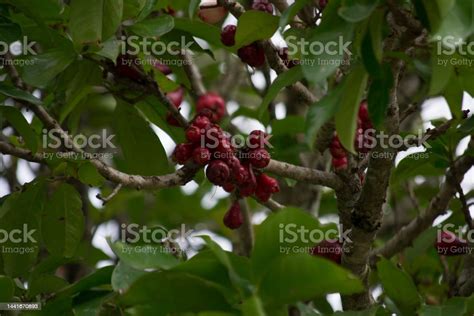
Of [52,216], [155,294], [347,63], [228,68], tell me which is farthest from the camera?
[228,68]

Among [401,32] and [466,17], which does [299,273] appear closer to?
[466,17]

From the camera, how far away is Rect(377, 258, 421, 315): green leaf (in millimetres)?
1782

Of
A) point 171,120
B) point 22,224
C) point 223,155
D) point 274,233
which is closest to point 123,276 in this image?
point 274,233

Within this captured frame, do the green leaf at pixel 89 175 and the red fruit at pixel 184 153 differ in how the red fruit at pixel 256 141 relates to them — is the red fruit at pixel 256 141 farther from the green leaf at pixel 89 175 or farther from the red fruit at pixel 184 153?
the green leaf at pixel 89 175

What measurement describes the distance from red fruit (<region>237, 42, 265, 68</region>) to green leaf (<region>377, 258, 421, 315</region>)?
0.48 m

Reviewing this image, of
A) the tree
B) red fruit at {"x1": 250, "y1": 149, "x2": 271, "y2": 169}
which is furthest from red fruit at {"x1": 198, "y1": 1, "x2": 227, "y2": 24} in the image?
red fruit at {"x1": 250, "y1": 149, "x2": 271, "y2": 169}

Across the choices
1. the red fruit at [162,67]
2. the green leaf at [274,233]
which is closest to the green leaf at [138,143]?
the red fruit at [162,67]

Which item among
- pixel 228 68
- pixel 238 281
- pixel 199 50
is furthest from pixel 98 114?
pixel 238 281

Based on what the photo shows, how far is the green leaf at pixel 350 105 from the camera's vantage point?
1410mm

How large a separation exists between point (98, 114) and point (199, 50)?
1.64 metres

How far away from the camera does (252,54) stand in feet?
6.43

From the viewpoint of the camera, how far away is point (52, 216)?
81.4 inches

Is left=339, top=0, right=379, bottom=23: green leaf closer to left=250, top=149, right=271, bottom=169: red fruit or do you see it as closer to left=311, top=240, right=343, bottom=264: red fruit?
left=250, top=149, right=271, bottom=169: red fruit

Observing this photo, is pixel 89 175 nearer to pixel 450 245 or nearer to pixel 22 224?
pixel 22 224
